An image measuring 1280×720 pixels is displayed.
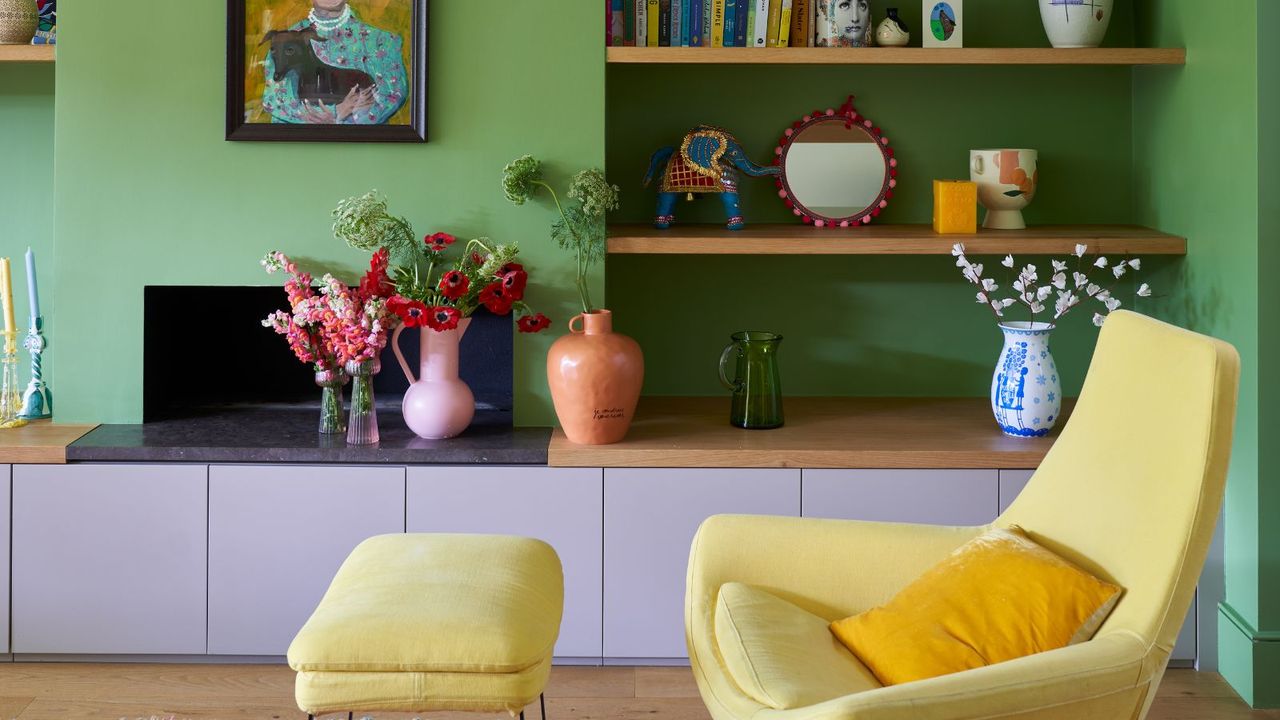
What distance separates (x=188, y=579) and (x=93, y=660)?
0.32 metres

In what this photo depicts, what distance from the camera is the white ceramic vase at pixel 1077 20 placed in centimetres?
332

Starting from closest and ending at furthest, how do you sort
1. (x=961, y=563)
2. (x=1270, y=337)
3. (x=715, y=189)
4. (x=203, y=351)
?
(x=961, y=563), (x=1270, y=337), (x=715, y=189), (x=203, y=351)

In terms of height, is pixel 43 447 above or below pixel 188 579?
above

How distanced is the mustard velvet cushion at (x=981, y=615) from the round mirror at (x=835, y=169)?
1504 millimetres

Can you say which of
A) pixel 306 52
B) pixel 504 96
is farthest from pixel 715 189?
pixel 306 52

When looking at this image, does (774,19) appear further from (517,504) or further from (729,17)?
(517,504)

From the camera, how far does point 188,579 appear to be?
3.07m

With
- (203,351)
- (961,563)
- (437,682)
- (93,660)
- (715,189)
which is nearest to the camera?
(437,682)

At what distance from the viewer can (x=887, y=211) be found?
3.64m

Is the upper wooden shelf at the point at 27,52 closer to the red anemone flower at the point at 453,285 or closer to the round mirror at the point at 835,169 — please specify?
the red anemone flower at the point at 453,285

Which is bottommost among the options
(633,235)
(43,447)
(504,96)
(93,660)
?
(93,660)

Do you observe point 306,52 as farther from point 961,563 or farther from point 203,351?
point 961,563

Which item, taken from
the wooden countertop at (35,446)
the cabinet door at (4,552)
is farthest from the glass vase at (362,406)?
the cabinet door at (4,552)

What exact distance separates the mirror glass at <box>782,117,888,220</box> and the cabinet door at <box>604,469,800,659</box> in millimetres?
897
